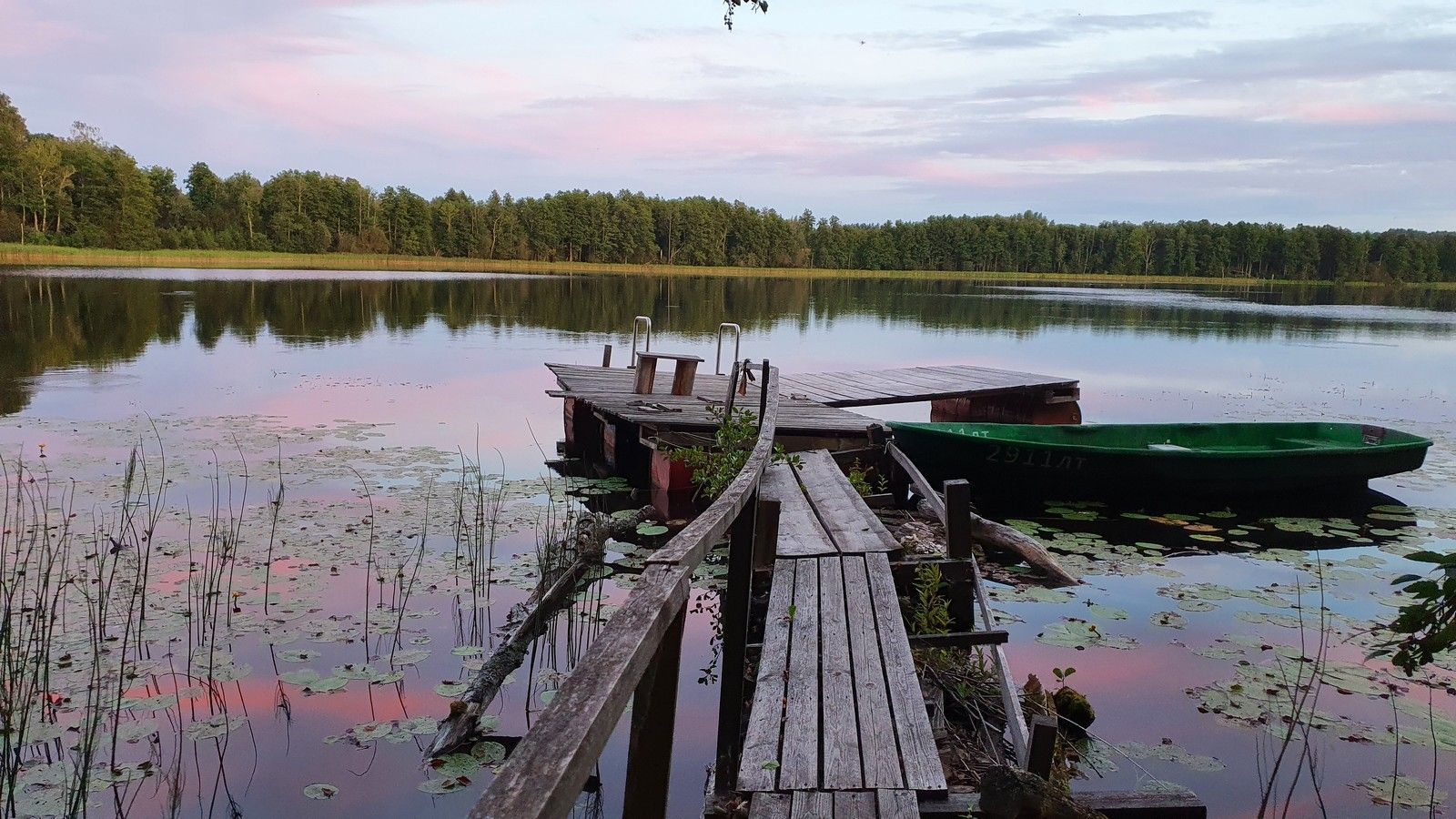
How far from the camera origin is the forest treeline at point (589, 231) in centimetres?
7506

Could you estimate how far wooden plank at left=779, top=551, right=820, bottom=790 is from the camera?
3.34 m

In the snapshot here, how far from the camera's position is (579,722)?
4.82 feet

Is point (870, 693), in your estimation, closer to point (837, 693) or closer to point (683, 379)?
point (837, 693)

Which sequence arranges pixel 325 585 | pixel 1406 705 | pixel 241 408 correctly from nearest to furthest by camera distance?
1. pixel 1406 705
2. pixel 325 585
3. pixel 241 408

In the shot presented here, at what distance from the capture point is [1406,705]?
19.5 ft

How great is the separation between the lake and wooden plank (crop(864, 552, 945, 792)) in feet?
4.30

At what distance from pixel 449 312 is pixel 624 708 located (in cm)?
3768

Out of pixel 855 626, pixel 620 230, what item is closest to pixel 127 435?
pixel 855 626

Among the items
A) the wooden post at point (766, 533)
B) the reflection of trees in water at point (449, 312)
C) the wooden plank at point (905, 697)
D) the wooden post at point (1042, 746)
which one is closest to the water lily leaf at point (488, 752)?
the wooden post at point (766, 533)

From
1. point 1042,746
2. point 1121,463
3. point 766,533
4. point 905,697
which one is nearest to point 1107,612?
point 1121,463

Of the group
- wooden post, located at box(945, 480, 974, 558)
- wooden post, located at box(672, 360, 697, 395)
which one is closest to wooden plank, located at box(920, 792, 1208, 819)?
wooden post, located at box(945, 480, 974, 558)

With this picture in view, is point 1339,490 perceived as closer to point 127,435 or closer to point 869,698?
point 869,698

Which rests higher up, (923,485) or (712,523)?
(712,523)

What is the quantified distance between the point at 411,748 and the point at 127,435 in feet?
32.4
